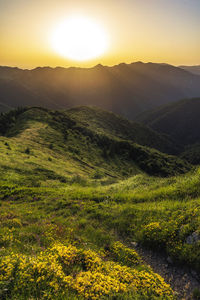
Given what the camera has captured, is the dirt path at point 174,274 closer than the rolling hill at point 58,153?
Yes

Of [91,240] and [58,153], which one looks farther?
[58,153]

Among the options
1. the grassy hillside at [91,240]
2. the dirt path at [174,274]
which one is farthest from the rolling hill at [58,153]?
the dirt path at [174,274]

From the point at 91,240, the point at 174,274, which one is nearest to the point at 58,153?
the point at 91,240

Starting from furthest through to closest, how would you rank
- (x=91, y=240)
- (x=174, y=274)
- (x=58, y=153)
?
1. (x=58, y=153)
2. (x=91, y=240)
3. (x=174, y=274)

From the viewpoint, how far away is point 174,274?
8320 mm

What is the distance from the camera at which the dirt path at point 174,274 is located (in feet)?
24.5

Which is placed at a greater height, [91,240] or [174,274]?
[174,274]

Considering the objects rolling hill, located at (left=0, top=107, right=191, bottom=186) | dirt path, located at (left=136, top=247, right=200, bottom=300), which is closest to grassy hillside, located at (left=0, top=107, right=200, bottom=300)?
dirt path, located at (left=136, top=247, right=200, bottom=300)

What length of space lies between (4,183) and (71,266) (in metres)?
16.1

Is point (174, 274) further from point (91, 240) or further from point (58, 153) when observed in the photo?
point (58, 153)

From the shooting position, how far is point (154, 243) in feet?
33.2

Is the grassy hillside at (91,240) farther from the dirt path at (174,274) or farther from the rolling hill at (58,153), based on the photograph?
the rolling hill at (58,153)

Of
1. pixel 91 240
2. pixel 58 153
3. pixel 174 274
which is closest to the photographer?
pixel 174 274

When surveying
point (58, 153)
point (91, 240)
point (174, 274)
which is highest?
point (174, 274)
